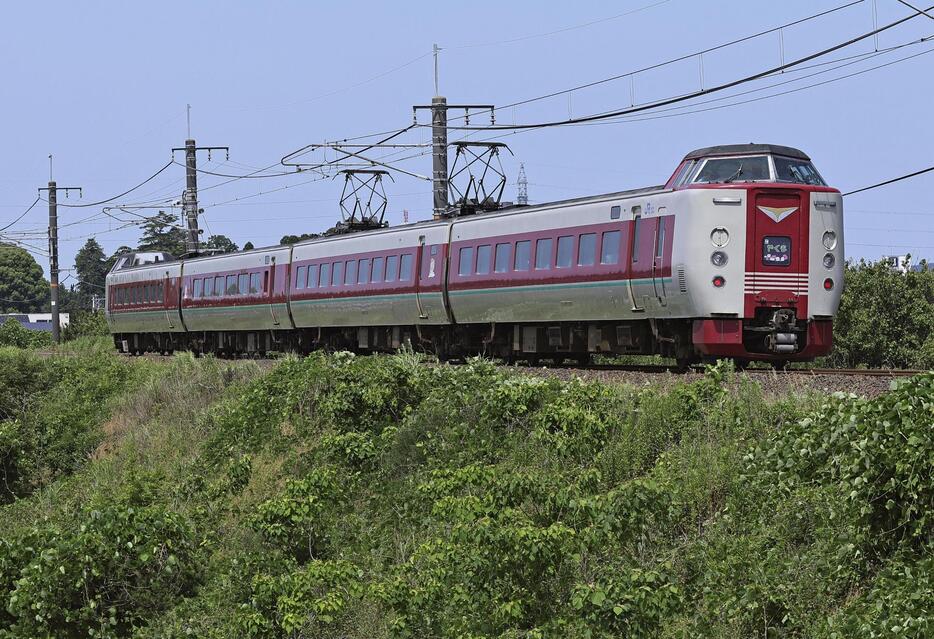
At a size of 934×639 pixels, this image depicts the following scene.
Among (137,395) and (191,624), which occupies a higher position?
(137,395)

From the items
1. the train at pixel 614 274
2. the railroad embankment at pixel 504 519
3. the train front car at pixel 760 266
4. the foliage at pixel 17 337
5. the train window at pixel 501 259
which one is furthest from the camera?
the foliage at pixel 17 337

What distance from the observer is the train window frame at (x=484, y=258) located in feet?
78.1

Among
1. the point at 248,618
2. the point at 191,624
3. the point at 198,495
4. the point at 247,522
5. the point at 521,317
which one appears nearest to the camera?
the point at 248,618

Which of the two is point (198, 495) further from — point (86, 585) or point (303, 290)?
point (303, 290)

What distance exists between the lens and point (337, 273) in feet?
98.2

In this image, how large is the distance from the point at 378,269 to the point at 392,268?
0.70 metres

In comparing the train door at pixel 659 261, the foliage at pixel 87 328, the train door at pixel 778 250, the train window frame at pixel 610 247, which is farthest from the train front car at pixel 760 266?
the foliage at pixel 87 328

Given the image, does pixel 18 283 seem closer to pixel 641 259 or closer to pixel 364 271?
pixel 364 271

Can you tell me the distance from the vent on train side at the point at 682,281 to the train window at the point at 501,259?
5339 mm

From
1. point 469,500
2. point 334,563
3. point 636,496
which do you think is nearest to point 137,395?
point 334,563

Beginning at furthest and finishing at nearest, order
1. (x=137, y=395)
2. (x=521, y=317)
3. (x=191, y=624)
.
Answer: (x=137, y=395)
(x=521, y=317)
(x=191, y=624)

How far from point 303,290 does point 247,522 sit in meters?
14.9

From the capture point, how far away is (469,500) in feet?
42.6

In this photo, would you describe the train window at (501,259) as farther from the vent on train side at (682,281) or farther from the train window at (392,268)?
the vent on train side at (682,281)
